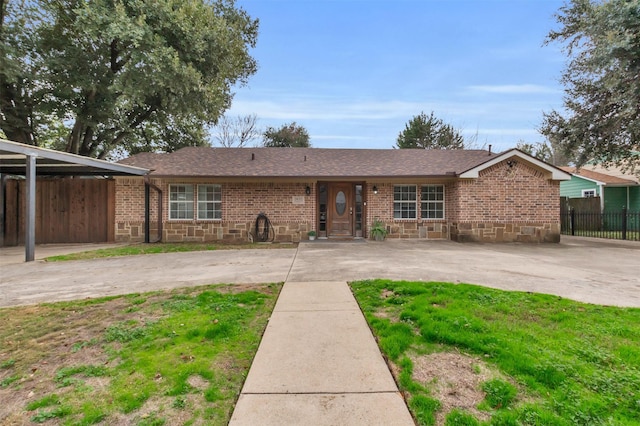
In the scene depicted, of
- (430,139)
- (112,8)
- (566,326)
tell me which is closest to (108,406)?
(566,326)

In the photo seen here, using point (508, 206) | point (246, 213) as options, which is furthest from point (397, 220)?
point (246, 213)

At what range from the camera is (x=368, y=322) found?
379 cm

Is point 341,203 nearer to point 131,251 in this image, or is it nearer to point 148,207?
point 148,207

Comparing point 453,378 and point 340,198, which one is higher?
point 340,198

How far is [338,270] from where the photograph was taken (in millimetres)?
6859

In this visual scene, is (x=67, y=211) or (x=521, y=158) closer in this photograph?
(x=67, y=211)

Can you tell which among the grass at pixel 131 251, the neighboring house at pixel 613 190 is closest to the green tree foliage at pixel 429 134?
the neighboring house at pixel 613 190

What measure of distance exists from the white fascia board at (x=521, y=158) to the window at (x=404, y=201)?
80.1 inches

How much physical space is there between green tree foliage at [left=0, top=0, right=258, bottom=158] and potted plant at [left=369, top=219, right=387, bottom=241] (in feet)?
28.2

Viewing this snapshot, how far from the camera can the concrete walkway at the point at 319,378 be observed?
2178mm

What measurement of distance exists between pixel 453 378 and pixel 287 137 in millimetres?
28534

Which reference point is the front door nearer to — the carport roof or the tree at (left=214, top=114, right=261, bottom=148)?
the carport roof

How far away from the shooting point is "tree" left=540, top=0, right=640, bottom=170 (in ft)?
29.9

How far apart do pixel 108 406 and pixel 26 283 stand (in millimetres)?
5386
